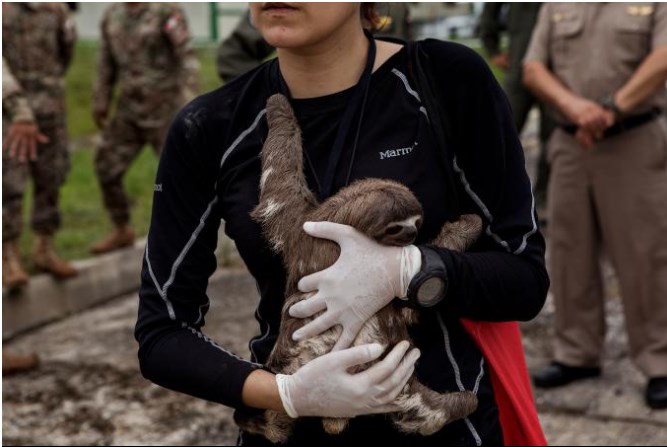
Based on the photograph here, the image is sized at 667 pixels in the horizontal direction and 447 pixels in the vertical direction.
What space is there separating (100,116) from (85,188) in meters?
1.86

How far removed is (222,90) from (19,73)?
5.17m

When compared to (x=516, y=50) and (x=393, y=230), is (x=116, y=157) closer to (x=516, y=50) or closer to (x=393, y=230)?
(x=516, y=50)

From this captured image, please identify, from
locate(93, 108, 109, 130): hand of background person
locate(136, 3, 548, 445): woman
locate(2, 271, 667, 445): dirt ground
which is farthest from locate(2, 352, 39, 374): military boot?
locate(136, 3, 548, 445): woman

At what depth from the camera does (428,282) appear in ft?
5.74

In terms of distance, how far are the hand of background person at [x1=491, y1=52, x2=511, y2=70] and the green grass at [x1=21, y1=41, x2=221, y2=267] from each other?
295cm

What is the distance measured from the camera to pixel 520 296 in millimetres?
1893

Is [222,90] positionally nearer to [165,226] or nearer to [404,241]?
[165,226]

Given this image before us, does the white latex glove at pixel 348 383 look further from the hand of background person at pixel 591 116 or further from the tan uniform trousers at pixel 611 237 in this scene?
the tan uniform trousers at pixel 611 237

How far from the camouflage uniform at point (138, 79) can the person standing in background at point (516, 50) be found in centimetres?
211

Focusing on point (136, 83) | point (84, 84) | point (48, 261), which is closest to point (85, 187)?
point (136, 83)

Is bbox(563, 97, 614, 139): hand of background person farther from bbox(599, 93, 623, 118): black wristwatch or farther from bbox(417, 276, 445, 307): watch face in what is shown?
bbox(417, 276, 445, 307): watch face

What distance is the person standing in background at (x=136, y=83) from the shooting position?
23.6 ft

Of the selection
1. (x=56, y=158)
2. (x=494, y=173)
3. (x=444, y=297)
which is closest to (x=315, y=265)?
(x=444, y=297)

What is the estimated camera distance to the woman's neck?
1.90m
